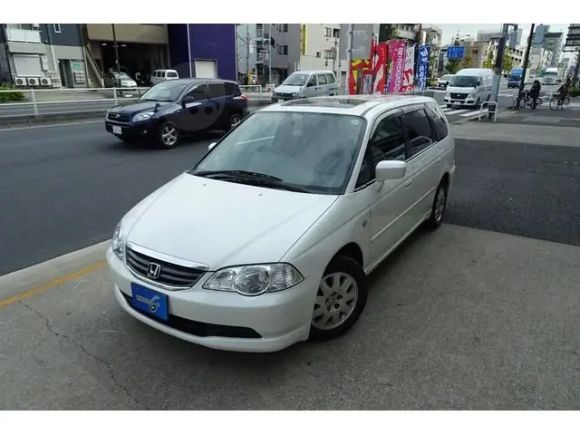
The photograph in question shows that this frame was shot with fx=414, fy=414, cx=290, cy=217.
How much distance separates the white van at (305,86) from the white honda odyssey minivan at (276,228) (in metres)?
13.8

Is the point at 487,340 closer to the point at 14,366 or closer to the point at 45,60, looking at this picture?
the point at 14,366

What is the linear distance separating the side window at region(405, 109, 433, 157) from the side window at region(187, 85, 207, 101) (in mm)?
7813

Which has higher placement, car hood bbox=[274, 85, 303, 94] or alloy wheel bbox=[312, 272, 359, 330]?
Result: car hood bbox=[274, 85, 303, 94]

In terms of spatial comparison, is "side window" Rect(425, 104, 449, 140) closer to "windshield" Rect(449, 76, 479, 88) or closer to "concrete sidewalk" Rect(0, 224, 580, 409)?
"concrete sidewalk" Rect(0, 224, 580, 409)

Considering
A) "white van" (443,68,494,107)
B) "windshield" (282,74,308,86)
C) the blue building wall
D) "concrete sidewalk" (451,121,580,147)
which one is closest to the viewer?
"concrete sidewalk" (451,121,580,147)

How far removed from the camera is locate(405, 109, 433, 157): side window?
396cm

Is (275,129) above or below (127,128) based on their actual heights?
above

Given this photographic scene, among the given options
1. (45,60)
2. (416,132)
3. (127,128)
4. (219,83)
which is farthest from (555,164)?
(45,60)

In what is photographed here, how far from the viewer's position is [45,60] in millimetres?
32531

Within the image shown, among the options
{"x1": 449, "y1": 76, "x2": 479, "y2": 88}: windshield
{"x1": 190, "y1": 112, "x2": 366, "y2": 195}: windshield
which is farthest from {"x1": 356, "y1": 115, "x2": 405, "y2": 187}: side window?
{"x1": 449, "y1": 76, "x2": 479, "y2": 88}: windshield

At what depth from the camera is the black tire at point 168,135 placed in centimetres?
1004

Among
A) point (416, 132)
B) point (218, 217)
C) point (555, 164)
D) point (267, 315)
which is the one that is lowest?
point (555, 164)

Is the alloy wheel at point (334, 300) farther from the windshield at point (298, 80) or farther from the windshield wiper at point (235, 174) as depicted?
the windshield at point (298, 80)

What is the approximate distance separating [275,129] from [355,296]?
1.59 meters
